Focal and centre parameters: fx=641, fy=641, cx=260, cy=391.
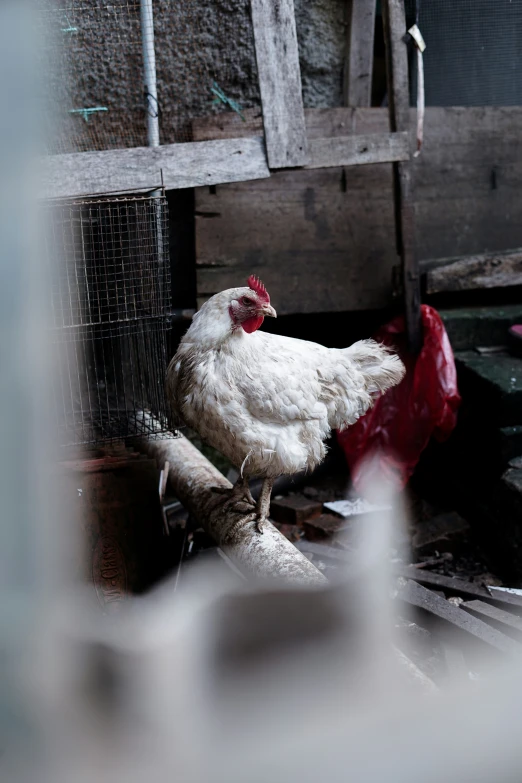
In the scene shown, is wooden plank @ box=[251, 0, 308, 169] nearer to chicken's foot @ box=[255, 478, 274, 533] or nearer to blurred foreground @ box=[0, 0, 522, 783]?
chicken's foot @ box=[255, 478, 274, 533]

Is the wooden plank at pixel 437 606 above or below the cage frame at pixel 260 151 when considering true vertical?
below

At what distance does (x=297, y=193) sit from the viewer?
3379mm

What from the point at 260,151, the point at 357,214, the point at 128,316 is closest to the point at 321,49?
the point at 357,214

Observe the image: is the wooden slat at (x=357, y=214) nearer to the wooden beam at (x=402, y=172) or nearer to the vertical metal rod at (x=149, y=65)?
the wooden beam at (x=402, y=172)

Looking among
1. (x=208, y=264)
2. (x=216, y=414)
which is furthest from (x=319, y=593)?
(x=208, y=264)

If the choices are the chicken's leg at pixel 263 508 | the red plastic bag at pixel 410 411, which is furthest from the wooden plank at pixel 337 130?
the chicken's leg at pixel 263 508

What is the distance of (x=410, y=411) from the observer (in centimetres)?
312

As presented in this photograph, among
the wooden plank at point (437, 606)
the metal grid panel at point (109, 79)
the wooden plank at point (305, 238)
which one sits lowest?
the wooden plank at point (437, 606)

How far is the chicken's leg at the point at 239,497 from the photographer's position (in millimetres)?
2185

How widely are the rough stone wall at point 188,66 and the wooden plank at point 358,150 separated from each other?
0.94 m

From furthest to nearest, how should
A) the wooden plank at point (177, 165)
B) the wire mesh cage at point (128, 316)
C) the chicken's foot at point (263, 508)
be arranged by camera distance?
1. the wire mesh cage at point (128, 316)
2. the wooden plank at point (177, 165)
3. the chicken's foot at point (263, 508)

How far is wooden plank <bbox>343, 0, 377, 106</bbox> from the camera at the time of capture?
3.43 m

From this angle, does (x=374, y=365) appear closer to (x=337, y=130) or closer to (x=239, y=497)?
(x=239, y=497)

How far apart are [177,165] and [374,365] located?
3.50 ft
